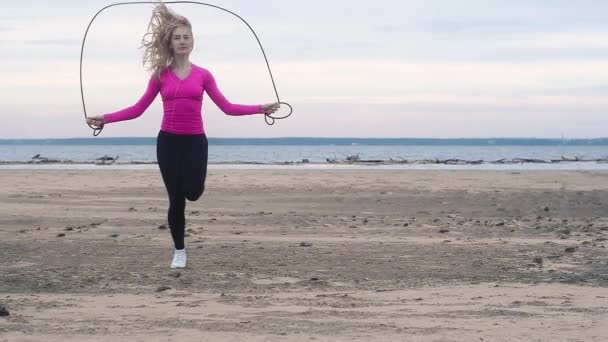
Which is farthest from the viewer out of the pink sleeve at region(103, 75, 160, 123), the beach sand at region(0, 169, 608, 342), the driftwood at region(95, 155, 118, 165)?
the driftwood at region(95, 155, 118, 165)

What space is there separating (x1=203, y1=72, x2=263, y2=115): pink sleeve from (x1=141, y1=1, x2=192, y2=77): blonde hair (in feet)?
1.22

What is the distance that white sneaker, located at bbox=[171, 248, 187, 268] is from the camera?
8.23 meters

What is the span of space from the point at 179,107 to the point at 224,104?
1.33ft

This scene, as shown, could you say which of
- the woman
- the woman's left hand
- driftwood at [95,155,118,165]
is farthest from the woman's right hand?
driftwood at [95,155,118,165]

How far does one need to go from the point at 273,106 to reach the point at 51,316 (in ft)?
9.60

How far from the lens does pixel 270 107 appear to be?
816cm

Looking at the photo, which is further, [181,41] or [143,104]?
[143,104]

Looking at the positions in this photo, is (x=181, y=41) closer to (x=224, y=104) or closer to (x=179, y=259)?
(x=224, y=104)

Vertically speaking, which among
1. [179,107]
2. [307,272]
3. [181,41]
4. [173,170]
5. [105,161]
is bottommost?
[105,161]

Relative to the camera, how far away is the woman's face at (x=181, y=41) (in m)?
8.13

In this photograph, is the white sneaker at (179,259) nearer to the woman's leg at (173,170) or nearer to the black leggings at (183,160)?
the woman's leg at (173,170)

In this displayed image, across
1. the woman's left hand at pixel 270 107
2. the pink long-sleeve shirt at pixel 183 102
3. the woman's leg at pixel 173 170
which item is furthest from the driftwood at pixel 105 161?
the woman's left hand at pixel 270 107

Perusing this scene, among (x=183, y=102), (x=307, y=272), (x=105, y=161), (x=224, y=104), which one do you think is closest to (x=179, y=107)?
(x=183, y=102)

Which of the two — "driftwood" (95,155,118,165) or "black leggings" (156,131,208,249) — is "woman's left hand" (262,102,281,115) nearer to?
"black leggings" (156,131,208,249)
